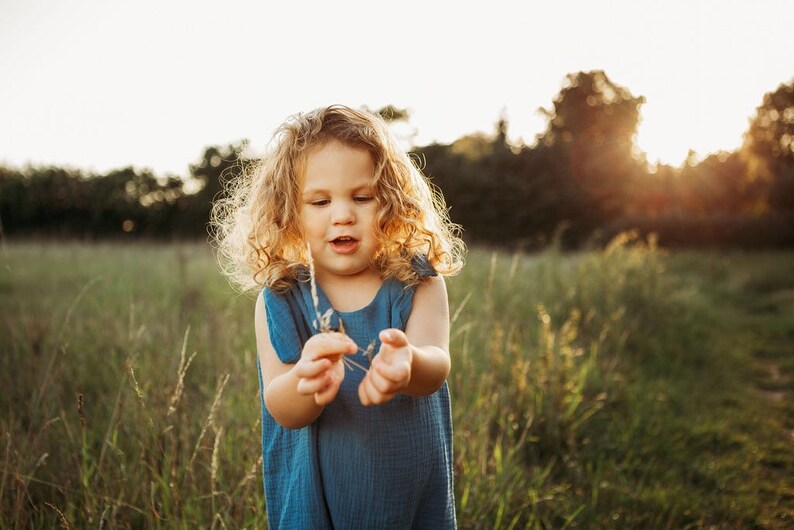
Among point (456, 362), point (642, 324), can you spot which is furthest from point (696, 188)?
point (456, 362)

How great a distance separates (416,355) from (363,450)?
1.06 feet

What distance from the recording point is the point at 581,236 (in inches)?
876

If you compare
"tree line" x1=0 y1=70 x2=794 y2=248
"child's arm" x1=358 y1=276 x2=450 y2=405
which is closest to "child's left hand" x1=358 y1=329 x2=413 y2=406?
"child's arm" x1=358 y1=276 x2=450 y2=405

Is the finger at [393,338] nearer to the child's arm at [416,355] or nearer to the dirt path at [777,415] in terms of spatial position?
the child's arm at [416,355]

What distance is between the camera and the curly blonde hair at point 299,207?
1365mm

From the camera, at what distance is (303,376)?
0.95 meters

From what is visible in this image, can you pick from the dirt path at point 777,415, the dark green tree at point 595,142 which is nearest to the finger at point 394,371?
the dirt path at point 777,415

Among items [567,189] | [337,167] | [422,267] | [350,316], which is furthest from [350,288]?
[567,189]

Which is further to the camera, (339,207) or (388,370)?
(339,207)

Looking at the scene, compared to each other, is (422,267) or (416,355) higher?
(422,267)

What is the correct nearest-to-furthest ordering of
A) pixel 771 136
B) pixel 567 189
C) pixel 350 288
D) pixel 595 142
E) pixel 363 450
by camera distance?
pixel 363 450, pixel 350 288, pixel 771 136, pixel 567 189, pixel 595 142

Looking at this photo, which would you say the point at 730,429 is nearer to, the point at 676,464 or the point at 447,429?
the point at 676,464

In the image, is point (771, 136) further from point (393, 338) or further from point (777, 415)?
point (393, 338)

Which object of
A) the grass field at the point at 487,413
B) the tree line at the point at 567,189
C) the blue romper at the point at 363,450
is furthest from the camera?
the tree line at the point at 567,189
